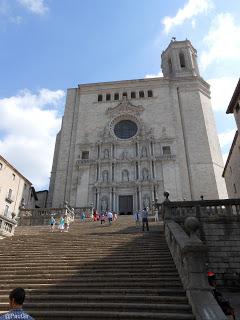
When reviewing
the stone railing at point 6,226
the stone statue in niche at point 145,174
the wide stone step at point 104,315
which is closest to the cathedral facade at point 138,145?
the stone statue in niche at point 145,174

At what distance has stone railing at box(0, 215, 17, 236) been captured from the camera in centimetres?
1623

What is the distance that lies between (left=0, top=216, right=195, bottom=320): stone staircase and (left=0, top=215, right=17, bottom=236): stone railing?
6.31 feet

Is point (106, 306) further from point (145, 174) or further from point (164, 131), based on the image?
point (164, 131)

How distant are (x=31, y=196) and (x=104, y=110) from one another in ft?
51.9

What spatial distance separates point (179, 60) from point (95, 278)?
41.2m

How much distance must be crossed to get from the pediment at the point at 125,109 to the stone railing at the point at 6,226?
24.9m

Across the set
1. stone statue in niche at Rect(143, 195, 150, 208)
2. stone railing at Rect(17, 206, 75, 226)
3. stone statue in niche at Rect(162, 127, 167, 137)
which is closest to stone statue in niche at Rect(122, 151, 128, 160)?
stone statue in niche at Rect(162, 127, 167, 137)

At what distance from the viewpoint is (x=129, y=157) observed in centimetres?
3588

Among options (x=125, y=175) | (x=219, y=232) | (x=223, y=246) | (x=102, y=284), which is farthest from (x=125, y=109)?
(x=102, y=284)

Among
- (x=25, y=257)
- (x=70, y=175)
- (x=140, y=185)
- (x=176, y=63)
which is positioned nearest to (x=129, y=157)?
(x=140, y=185)

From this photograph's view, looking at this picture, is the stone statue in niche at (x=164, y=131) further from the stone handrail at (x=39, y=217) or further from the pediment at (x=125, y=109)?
the stone handrail at (x=39, y=217)

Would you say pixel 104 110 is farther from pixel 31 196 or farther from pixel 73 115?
pixel 31 196

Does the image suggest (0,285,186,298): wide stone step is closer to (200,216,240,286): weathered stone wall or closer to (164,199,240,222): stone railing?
(200,216,240,286): weathered stone wall

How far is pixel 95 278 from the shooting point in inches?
353
